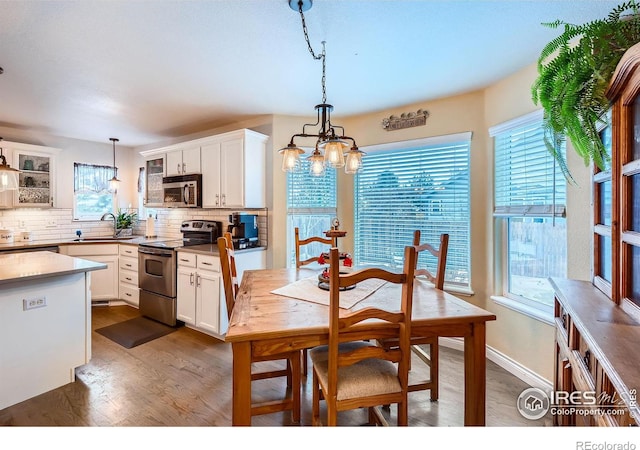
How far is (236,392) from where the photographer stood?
1.30m

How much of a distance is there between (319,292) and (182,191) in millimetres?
2845

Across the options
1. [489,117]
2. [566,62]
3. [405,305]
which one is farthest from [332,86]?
[405,305]

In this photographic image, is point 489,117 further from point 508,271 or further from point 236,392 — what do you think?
point 236,392

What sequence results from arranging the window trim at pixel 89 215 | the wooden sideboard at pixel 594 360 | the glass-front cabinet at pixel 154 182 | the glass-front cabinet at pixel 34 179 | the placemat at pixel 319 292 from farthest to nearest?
1. the window trim at pixel 89 215
2. the glass-front cabinet at pixel 154 182
3. the glass-front cabinet at pixel 34 179
4. the placemat at pixel 319 292
5. the wooden sideboard at pixel 594 360

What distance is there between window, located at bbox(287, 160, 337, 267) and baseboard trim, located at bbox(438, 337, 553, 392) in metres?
1.90

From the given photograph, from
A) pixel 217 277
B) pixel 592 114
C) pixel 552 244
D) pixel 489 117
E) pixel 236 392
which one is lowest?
pixel 236 392

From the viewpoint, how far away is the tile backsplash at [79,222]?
3.96 meters

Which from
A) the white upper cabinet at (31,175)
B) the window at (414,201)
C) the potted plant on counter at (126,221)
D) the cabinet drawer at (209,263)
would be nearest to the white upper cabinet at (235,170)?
the cabinet drawer at (209,263)

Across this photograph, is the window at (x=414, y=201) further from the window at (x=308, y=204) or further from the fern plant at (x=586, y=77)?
the fern plant at (x=586, y=77)

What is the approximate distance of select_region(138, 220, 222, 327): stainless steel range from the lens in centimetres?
344

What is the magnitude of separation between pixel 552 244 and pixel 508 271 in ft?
1.54

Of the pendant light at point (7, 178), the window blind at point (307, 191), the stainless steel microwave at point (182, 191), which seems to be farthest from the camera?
the stainless steel microwave at point (182, 191)

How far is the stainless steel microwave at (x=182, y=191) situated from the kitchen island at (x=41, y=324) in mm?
1510

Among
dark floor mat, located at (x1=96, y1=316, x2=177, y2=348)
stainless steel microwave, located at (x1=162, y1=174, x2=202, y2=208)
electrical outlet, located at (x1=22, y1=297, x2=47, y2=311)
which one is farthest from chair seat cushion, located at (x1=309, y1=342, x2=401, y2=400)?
stainless steel microwave, located at (x1=162, y1=174, x2=202, y2=208)
